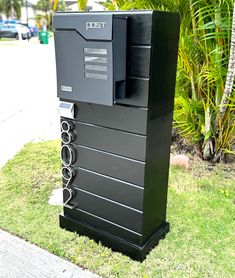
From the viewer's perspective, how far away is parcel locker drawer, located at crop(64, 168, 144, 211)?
198cm

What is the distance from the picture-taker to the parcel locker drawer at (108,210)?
204cm

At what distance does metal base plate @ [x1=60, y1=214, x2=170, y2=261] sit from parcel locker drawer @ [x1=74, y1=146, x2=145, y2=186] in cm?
44

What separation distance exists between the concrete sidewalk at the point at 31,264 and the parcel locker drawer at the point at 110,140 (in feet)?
2.50

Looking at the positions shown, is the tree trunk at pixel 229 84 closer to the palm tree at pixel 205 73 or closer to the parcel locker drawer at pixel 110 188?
the palm tree at pixel 205 73

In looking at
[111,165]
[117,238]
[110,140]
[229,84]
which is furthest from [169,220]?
[229,84]

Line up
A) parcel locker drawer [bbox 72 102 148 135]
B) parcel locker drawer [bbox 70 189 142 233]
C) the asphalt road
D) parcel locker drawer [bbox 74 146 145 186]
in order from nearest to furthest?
parcel locker drawer [bbox 72 102 148 135] < parcel locker drawer [bbox 74 146 145 186] < parcel locker drawer [bbox 70 189 142 233] < the asphalt road

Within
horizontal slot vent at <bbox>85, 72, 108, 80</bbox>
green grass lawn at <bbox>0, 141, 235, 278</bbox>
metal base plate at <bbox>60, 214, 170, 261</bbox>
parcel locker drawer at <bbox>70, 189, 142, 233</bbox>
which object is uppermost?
horizontal slot vent at <bbox>85, 72, 108, 80</bbox>

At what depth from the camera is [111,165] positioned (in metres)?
2.02

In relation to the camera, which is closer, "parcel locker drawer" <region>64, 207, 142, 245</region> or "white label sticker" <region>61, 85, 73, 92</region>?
"white label sticker" <region>61, 85, 73, 92</region>

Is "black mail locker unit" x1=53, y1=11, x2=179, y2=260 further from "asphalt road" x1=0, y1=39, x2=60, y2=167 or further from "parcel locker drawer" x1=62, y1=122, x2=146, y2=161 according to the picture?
"asphalt road" x1=0, y1=39, x2=60, y2=167

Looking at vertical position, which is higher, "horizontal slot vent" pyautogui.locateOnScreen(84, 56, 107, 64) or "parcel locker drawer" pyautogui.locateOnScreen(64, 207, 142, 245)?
"horizontal slot vent" pyautogui.locateOnScreen(84, 56, 107, 64)

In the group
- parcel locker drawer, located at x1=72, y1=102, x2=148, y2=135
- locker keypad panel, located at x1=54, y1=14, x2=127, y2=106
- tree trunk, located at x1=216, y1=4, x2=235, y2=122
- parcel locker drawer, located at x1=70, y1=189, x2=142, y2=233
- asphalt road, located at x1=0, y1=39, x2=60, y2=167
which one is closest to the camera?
locker keypad panel, located at x1=54, y1=14, x2=127, y2=106

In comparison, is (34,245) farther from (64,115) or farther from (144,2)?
(144,2)

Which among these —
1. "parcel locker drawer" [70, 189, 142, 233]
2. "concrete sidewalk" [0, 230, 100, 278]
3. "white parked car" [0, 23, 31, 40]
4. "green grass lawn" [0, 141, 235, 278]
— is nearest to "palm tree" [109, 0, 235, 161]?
"green grass lawn" [0, 141, 235, 278]
